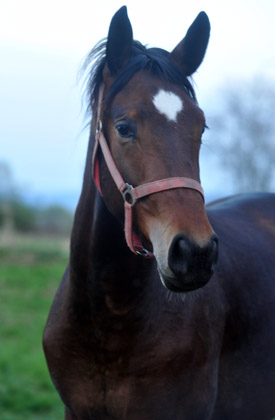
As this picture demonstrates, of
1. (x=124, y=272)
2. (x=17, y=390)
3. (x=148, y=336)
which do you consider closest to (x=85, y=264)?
(x=124, y=272)

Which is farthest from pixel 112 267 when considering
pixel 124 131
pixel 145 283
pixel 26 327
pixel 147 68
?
pixel 26 327

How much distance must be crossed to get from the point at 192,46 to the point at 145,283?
1.15 meters

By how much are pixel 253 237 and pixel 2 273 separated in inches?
337

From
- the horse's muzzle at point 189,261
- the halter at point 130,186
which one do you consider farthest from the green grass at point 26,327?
the horse's muzzle at point 189,261

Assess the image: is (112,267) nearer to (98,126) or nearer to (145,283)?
(145,283)

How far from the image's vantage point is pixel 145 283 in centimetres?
260

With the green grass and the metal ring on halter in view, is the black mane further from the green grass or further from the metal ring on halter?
the green grass

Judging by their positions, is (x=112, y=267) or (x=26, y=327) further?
(x=26, y=327)

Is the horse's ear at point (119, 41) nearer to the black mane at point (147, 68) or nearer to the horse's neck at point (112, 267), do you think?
the black mane at point (147, 68)

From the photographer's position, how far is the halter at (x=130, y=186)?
2131 mm

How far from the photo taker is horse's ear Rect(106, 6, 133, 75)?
2.42m

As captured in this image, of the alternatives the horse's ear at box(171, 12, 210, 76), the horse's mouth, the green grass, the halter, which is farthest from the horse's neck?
the green grass

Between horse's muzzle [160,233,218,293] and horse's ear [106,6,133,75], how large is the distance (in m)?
0.97

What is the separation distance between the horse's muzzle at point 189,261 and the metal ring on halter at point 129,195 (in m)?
0.35
